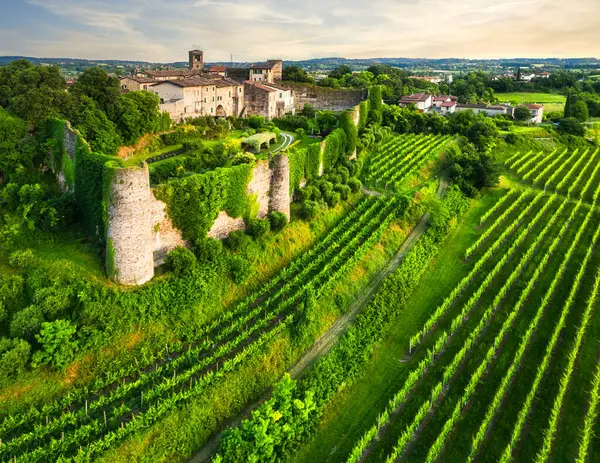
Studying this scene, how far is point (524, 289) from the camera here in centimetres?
3127

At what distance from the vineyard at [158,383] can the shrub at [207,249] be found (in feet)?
12.0

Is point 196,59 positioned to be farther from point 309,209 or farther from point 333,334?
point 333,334

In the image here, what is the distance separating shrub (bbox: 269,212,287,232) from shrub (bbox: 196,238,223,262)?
19.4 ft

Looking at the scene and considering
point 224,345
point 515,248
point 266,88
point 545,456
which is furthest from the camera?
point 266,88

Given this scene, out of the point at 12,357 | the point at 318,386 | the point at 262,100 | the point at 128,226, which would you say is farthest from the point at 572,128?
the point at 12,357

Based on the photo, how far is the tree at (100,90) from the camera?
4103cm

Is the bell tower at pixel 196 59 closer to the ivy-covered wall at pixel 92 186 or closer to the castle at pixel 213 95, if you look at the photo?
the castle at pixel 213 95

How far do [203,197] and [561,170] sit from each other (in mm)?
51584

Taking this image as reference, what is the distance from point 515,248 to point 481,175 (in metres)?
14.6

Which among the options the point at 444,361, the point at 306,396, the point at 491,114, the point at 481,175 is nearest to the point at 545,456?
the point at 444,361

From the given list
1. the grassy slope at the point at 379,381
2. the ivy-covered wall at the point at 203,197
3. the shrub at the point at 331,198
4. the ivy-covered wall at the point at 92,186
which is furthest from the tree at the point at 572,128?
the ivy-covered wall at the point at 92,186

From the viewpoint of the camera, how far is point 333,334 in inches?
1080

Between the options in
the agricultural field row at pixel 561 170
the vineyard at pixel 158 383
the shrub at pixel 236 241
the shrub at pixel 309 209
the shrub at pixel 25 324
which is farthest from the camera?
the agricultural field row at pixel 561 170

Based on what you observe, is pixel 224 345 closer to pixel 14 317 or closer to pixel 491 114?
pixel 14 317
